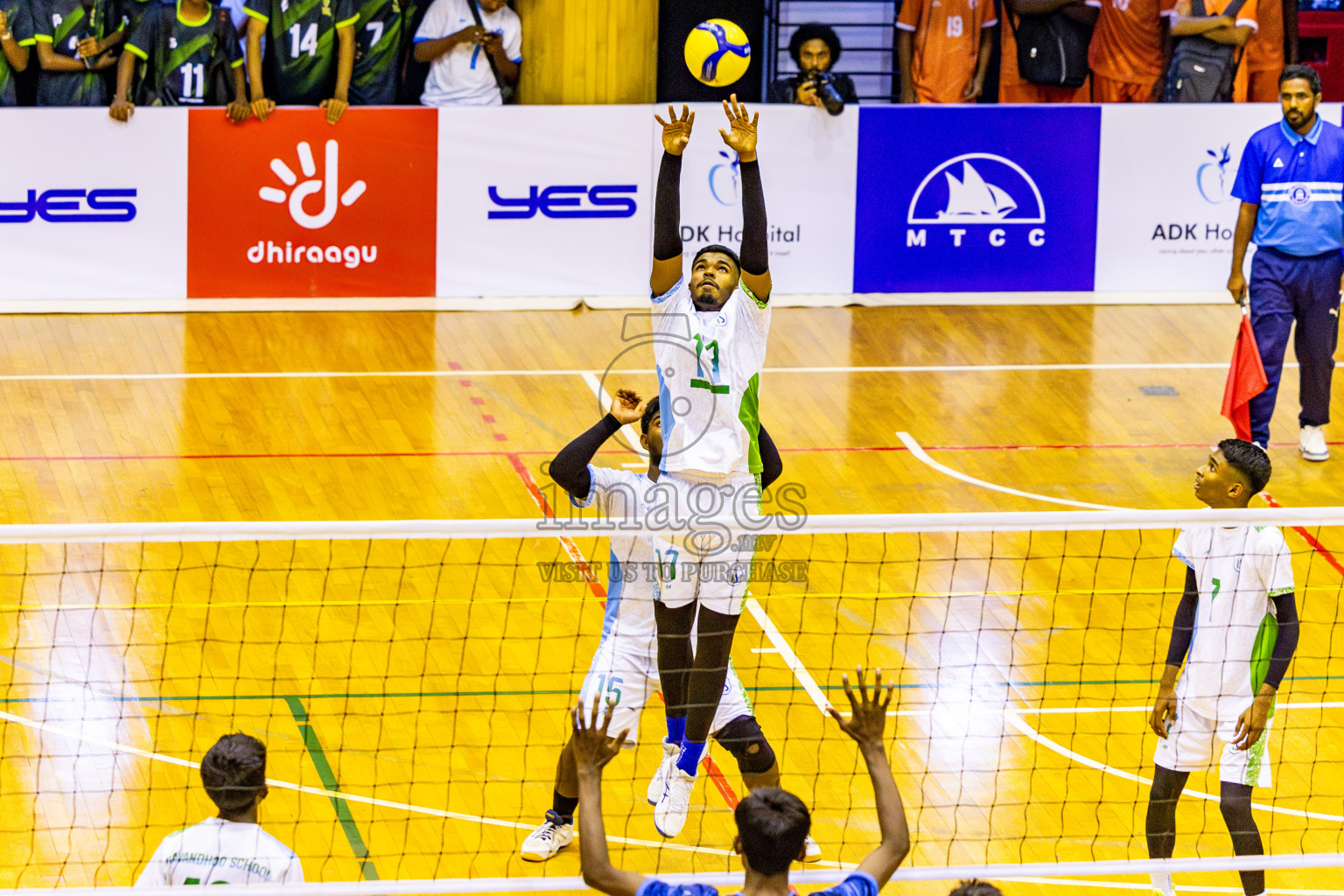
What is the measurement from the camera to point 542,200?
14.8m

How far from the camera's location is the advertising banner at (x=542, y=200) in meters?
→ 14.7

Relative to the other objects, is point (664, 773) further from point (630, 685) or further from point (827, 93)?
point (827, 93)

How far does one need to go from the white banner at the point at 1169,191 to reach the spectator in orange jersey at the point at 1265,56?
38.2 inches

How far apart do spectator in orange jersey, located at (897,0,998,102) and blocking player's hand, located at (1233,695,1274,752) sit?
397 inches

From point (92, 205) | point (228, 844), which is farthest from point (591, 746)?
point (92, 205)

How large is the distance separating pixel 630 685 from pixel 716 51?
9.32 m

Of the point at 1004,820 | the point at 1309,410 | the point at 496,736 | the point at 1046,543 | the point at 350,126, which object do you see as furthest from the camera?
the point at 350,126

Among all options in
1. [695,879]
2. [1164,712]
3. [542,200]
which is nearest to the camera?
[695,879]

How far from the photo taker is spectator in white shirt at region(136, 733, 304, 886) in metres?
5.21

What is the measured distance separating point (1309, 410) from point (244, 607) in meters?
7.06

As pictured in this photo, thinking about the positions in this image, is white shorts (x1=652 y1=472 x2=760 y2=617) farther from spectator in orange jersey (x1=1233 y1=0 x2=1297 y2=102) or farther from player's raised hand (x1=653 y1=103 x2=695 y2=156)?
spectator in orange jersey (x1=1233 y1=0 x2=1297 y2=102)

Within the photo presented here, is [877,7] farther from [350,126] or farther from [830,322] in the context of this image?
[350,126]

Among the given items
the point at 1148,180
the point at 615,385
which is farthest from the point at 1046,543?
the point at 1148,180

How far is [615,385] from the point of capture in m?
13.1
